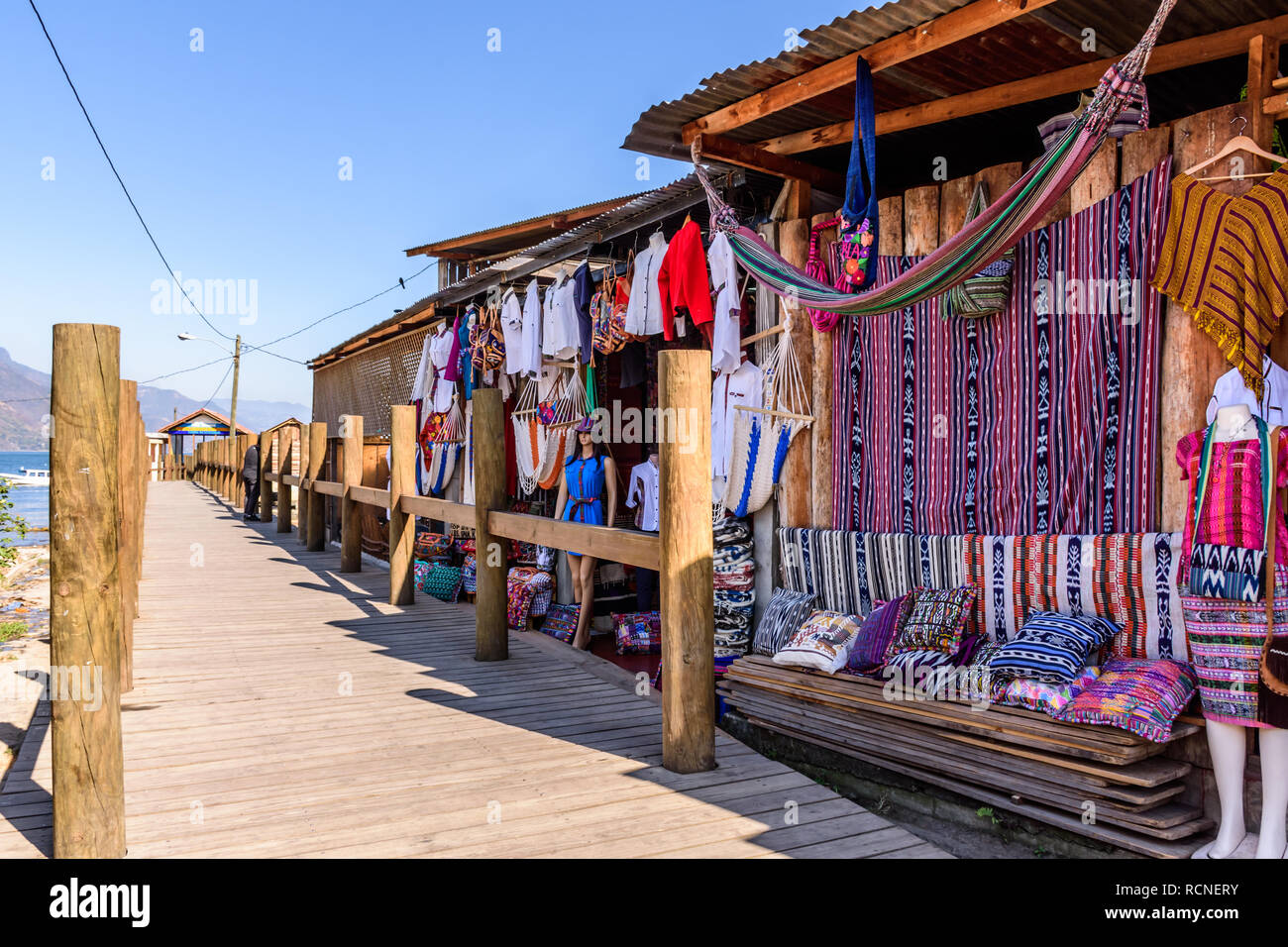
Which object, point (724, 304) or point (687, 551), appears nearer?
point (687, 551)

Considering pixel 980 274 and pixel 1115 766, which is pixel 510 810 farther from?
pixel 980 274

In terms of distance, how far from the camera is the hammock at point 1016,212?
10.0ft

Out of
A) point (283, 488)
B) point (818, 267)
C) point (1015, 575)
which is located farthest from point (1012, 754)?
point (283, 488)

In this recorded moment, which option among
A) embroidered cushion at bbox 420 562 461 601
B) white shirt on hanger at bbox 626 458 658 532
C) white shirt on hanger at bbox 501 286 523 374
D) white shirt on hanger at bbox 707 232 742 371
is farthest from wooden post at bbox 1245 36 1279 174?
embroidered cushion at bbox 420 562 461 601

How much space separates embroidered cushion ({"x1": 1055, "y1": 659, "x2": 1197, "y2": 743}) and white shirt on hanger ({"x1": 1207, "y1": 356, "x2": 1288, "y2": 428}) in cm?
94

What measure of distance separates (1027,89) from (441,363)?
6.58m

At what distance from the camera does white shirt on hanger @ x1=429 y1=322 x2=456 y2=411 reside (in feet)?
30.6

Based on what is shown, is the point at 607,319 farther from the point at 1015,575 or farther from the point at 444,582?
the point at 1015,575

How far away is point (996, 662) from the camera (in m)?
3.58

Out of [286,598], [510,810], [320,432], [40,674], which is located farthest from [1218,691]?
[320,432]

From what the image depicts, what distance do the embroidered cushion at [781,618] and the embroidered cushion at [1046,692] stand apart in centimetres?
152

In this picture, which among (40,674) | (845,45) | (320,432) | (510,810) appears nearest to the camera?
(510,810)

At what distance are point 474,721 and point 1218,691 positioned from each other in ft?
9.78
